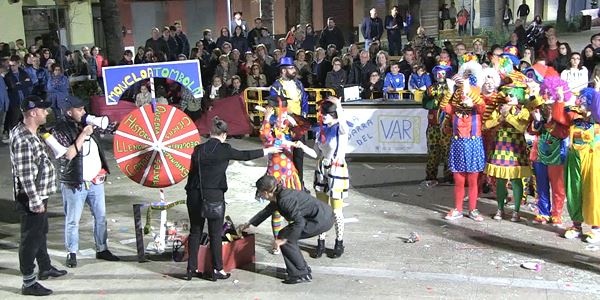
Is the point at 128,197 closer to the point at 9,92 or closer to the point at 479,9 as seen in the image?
the point at 9,92

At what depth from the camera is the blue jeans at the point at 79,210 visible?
8180 millimetres

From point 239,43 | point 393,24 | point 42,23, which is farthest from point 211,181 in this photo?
point 42,23

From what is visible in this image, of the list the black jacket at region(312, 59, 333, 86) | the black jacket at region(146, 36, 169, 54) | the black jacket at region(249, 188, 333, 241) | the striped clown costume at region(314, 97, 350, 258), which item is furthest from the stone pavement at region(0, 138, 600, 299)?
the black jacket at region(146, 36, 169, 54)

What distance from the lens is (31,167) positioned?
735cm

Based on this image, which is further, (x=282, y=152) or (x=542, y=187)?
(x=542, y=187)

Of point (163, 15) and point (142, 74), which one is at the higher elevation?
point (163, 15)

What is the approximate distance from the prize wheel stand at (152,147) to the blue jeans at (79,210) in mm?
393

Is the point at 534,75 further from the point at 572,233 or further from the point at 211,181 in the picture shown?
the point at 211,181

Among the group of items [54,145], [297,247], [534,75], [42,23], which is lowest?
[297,247]

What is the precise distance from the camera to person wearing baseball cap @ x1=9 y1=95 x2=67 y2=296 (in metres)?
7.34

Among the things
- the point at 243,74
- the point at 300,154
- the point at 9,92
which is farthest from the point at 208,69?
the point at 300,154

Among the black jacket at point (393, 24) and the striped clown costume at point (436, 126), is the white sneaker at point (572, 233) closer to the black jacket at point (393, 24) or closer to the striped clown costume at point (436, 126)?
the striped clown costume at point (436, 126)

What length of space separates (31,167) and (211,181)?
1.74m

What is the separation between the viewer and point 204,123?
53.5 ft
